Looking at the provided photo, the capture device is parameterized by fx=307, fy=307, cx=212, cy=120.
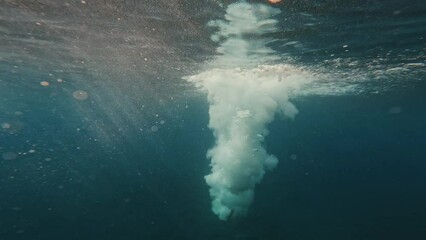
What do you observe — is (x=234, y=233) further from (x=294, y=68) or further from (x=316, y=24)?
(x=316, y=24)

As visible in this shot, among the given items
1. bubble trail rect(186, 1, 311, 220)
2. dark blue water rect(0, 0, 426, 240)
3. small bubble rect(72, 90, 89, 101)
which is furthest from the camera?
small bubble rect(72, 90, 89, 101)

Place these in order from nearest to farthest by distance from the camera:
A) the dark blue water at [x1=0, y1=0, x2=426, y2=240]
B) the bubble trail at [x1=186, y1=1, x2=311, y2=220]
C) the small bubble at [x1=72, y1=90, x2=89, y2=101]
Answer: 1. the dark blue water at [x1=0, y1=0, x2=426, y2=240]
2. the bubble trail at [x1=186, y1=1, x2=311, y2=220]
3. the small bubble at [x1=72, y1=90, x2=89, y2=101]

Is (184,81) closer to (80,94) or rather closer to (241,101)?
(241,101)

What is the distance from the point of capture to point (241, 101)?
80.9 ft

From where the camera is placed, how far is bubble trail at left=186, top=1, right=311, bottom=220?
46.5ft

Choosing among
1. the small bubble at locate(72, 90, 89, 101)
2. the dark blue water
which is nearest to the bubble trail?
the dark blue water

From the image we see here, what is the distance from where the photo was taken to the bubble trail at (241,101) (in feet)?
46.5

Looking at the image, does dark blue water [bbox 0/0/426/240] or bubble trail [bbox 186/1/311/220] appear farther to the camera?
bubble trail [bbox 186/1/311/220]

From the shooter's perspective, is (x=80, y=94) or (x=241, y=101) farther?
(x=80, y=94)

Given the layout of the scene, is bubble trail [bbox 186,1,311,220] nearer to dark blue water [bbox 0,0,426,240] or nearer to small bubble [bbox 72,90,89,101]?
dark blue water [bbox 0,0,426,240]

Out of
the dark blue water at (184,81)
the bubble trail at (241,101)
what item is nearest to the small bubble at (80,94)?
the dark blue water at (184,81)

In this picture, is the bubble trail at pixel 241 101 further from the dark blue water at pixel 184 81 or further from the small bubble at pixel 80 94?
the small bubble at pixel 80 94

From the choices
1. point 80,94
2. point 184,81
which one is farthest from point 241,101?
point 80,94

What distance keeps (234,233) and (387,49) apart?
15.0m
